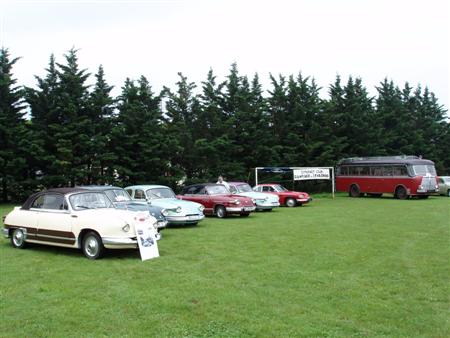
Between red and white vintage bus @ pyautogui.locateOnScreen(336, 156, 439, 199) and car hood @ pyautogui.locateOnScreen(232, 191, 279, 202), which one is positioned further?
red and white vintage bus @ pyautogui.locateOnScreen(336, 156, 439, 199)

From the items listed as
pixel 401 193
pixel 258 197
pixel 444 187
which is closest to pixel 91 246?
pixel 258 197

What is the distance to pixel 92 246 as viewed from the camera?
1096cm

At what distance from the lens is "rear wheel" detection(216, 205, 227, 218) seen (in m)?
20.6

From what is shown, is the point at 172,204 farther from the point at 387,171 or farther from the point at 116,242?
the point at 387,171

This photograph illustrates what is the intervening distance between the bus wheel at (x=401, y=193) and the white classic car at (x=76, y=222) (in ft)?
84.6

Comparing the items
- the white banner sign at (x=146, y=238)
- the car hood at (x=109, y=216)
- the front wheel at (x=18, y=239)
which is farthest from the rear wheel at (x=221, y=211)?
the front wheel at (x=18, y=239)

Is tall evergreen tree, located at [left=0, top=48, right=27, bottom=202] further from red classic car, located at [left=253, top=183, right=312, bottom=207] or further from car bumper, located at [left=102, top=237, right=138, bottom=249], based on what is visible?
car bumper, located at [left=102, top=237, right=138, bottom=249]

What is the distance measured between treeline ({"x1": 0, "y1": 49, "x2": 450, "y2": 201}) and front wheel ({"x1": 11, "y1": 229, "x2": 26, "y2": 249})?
1824cm

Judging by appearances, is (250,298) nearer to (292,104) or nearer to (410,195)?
(410,195)

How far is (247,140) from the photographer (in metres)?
39.1

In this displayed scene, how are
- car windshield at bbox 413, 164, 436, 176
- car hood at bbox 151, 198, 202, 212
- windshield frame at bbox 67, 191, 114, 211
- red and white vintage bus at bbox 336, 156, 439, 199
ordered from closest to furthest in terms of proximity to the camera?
windshield frame at bbox 67, 191, 114, 211 < car hood at bbox 151, 198, 202, 212 < red and white vintage bus at bbox 336, 156, 439, 199 < car windshield at bbox 413, 164, 436, 176

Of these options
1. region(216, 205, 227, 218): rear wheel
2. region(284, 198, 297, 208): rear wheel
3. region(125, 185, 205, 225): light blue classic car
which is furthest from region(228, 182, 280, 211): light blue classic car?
region(125, 185, 205, 225): light blue classic car

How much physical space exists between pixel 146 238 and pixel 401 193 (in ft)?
87.5

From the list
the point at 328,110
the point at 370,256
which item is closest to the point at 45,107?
the point at 328,110
